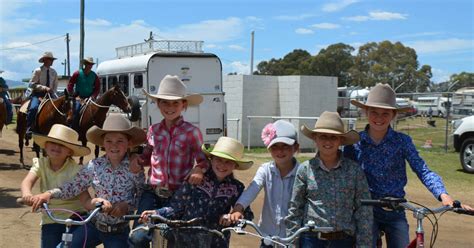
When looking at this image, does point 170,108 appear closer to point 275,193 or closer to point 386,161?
point 275,193

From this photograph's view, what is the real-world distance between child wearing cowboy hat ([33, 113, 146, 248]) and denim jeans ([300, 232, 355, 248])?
1393mm

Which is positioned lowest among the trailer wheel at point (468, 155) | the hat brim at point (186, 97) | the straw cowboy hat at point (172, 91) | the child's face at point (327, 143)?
the trailer wheel at point (468, 155)

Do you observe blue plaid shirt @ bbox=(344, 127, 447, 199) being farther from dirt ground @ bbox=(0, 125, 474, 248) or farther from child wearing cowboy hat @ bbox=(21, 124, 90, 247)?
dirt ground @ bbox=(0, 125, 474, 248)

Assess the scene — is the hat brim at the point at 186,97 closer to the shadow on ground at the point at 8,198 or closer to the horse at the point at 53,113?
the shadow on ground at the point at 8,198

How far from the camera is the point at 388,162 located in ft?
13.3

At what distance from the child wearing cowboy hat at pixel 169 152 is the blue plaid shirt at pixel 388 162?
1.20m

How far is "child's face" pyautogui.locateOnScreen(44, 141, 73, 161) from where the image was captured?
4324 millimetres

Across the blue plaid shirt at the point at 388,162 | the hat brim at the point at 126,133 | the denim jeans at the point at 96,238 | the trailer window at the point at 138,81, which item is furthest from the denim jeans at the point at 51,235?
the trailer window at the point at 138,81

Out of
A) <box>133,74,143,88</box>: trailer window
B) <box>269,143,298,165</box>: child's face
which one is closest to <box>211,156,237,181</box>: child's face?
<box>269,143,298,165</box>: child's face

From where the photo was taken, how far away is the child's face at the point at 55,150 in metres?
4.32

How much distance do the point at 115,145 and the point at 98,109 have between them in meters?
9.33

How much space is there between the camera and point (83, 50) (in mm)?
28219

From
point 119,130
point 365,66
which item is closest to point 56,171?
point 119,130

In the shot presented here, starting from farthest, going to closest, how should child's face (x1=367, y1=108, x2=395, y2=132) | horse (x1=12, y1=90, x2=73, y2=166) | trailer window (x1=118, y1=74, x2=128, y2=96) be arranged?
1. trailer window (x1=118, y1=74, x2=128, y2=96)
2. horse (x1=12, y1=90, x2=73, y2=166)
3. child's face (x1=367, y1=108, x2=395, y2=132)
